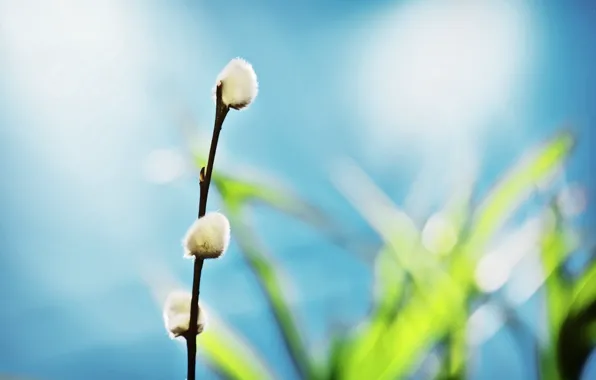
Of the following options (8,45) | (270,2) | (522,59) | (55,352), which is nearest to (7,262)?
(55,352)

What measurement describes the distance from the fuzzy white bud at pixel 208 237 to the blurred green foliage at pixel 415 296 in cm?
52

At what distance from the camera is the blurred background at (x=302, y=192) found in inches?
35.6

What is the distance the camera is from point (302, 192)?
992 mm

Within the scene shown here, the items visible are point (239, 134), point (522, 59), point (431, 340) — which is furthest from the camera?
point (522, 59)

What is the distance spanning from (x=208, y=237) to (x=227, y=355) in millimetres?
534

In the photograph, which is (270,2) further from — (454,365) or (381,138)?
(454,365)

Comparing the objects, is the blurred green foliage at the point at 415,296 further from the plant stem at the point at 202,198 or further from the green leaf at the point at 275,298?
the plant stem at the point at 202,198

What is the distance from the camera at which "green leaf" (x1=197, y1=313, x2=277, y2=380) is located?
2.71ft

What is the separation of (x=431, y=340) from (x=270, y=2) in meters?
0.51

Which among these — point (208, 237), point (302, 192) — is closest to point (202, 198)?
point (208, 237)

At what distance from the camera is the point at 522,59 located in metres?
1.09

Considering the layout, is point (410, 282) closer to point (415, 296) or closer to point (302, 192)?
point (415, 296)

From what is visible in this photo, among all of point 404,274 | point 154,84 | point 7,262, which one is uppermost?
point 154,84

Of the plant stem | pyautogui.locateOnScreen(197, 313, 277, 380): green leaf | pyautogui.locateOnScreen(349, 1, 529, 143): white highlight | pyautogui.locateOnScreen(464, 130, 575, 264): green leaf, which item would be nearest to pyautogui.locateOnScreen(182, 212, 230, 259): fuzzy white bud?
the plant stem
